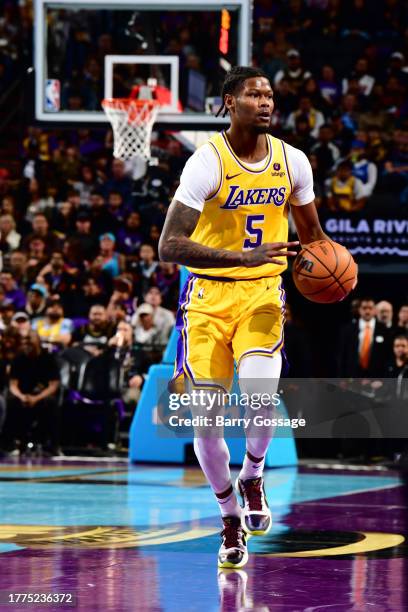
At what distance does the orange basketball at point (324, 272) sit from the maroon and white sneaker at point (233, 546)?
4.13ft

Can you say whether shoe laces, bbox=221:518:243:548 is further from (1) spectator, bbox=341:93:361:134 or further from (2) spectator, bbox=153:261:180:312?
(1) spectator, bbox=341:93:361:134

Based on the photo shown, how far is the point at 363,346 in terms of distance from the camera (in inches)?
526

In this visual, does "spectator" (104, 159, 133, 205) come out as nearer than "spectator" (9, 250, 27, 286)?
No

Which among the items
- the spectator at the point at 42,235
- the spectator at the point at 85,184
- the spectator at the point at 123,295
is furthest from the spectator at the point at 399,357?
the spectator at the point at 85,184

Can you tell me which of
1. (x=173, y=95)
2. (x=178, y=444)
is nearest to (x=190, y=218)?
(x=173, y=95)

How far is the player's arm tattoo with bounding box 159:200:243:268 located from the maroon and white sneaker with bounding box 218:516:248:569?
4.54 ft

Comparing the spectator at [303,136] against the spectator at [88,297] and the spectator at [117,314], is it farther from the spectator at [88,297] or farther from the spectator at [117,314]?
the spectator at [117,314]

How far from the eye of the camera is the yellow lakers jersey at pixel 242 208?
5859mm

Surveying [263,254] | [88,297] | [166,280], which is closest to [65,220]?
[88,297]

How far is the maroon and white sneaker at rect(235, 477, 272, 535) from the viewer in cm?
603

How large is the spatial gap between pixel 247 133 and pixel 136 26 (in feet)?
21.3

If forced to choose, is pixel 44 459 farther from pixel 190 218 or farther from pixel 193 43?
pixel 190 218

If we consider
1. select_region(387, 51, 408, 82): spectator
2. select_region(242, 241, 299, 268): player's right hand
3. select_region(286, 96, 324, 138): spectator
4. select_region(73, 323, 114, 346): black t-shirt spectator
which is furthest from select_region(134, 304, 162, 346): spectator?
select_region(242, 241, 299, 268): player's right hand

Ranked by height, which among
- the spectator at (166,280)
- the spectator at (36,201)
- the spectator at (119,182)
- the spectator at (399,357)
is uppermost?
the spectator at (119,182)
